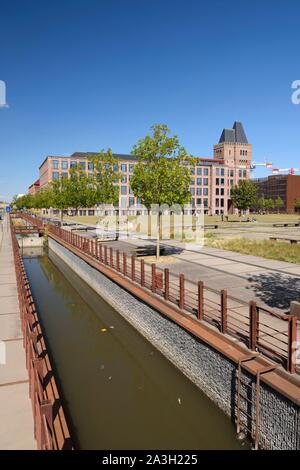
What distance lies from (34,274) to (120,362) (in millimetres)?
16316

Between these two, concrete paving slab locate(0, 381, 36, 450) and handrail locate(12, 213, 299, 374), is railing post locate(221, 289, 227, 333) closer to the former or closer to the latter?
handrail locate(12, 213, 299, 374)

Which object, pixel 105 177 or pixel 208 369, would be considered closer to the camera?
pixel 208 369

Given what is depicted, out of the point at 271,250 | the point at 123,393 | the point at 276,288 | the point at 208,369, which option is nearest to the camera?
the point at 208,369

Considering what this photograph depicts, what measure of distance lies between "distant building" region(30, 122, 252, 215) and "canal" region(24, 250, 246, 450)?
9112 cm

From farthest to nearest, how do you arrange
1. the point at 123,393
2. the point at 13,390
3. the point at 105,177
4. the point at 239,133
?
the point at 239,133
the point at 105,177
the point at 123,393
the point at 13,390

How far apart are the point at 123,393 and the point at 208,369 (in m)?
2.37

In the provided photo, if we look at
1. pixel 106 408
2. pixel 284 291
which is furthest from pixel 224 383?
pixel 284 291

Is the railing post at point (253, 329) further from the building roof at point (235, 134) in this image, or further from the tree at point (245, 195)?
the building roof at point (235, 134)

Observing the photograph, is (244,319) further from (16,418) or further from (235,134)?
(235,134)

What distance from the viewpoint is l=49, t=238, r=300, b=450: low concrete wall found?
581cm

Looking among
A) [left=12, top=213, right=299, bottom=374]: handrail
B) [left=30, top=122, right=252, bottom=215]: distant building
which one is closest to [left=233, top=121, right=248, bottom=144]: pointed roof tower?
[left=30, top=122, right=252, bottom=215]: distant building

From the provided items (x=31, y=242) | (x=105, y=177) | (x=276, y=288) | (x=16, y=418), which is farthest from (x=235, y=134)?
(x=16, y=418)

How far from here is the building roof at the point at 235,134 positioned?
145 meters

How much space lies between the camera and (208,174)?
119m
